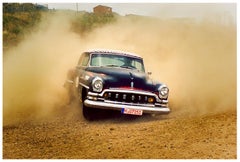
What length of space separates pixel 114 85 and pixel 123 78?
0.85 feet

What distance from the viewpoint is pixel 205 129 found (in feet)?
35.7

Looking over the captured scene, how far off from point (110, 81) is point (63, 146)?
154cm

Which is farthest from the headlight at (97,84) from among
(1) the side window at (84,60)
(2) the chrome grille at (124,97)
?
(1) the side window at (84,60)

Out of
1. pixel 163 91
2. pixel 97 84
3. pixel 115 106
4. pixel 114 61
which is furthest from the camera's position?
pixel 114 61

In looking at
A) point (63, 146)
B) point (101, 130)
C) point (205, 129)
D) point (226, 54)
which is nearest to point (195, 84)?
point (226, 54)

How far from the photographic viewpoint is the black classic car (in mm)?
10688

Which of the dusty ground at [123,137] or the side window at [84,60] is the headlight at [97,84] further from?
the side window at [84,60]

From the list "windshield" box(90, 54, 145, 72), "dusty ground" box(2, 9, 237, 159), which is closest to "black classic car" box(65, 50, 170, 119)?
"windshield" box(90, 54, 145, 72)

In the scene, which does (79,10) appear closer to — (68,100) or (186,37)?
(68,100)

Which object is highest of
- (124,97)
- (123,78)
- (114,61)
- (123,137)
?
(114,61)

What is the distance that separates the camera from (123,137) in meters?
10.7

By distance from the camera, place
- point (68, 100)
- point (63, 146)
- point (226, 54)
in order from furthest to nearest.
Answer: point (226, 54)
point (68, 100)
point (63, 146)

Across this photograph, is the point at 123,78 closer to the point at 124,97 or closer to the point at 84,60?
the point at 124,97

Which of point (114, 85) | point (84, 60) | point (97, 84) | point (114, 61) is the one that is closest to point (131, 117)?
point (114, 85)
